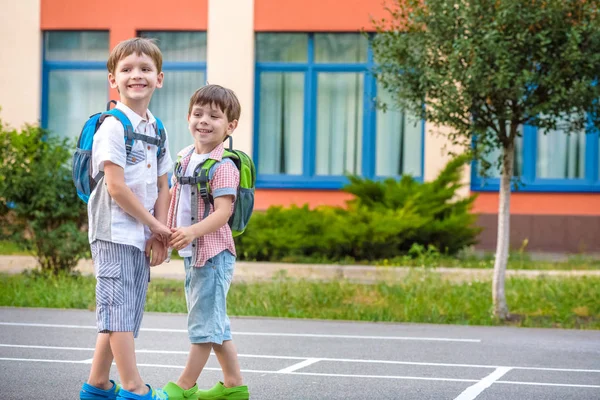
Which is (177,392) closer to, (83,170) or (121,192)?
(121,192)

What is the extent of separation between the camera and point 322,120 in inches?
863

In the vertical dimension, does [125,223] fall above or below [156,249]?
above

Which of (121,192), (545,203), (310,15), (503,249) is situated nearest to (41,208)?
(503,249)

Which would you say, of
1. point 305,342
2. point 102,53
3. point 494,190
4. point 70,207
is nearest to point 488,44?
point 305,342

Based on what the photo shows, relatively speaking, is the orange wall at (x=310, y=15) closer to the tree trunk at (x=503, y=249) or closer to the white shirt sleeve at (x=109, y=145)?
the tree trunk at (x=503, y=249)

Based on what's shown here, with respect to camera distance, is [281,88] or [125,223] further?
[281,88]

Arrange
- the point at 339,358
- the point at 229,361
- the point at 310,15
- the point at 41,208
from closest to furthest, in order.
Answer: the point at 229,361, the point at 339,358, the point at 41,208, the point at 310,15

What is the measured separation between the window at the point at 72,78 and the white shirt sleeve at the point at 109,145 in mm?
16591

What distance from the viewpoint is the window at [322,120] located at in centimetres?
2144

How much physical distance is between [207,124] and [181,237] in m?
0.71

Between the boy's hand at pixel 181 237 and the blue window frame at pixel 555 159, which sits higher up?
the blue window frame at pixel 555 159

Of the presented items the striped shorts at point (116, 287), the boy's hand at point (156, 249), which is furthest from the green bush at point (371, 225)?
the striped shorts at point (116, 287)

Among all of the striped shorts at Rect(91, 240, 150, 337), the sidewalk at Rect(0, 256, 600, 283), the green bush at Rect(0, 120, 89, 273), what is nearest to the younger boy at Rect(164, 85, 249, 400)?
the striped shorts at Rect(91, 240, 150, 337)

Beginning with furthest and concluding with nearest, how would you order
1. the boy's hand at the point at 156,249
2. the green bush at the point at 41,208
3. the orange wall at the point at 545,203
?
the orange wall at the point at 545,203 → the green bush at the point at 41,208 → the boy's hand at the point at 156,249
